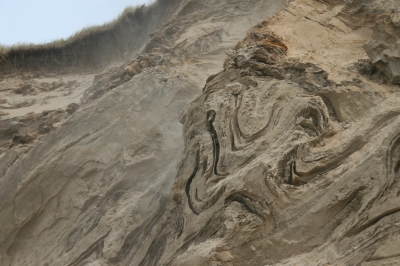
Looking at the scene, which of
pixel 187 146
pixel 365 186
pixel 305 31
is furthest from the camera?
pixel 305 31

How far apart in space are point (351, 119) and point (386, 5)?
1.97 m

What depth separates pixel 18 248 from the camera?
564 centimetres

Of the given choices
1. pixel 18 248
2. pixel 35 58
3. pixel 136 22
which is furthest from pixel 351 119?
pixel 35 58

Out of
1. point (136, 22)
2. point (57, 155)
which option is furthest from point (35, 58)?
point (57, 155)

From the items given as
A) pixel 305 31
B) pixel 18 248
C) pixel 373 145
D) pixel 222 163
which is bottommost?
pixel 18 248

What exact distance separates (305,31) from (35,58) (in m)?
7.57

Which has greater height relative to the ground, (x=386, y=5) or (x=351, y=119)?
(x=386, y=5)

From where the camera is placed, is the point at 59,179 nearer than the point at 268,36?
No

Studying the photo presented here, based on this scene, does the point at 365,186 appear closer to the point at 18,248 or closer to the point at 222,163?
the point at 222,163

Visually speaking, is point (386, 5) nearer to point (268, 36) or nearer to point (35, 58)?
point (268, 36)

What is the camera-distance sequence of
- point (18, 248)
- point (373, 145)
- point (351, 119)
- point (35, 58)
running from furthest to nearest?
point (35, 58)
point (18, 248)
point (351, 119)
point (373, 145)

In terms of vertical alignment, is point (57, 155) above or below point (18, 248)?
above

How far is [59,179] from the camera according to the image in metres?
5.85

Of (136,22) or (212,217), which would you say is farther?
(136,22)
